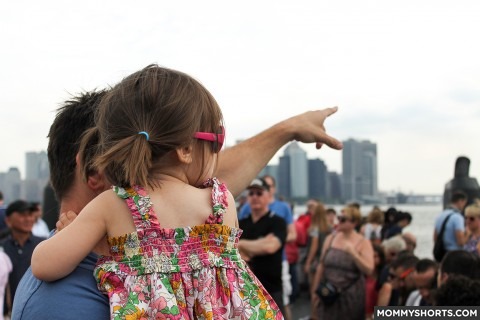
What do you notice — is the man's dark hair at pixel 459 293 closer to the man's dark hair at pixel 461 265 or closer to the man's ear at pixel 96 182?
the man's dark hair at pixel 461 265

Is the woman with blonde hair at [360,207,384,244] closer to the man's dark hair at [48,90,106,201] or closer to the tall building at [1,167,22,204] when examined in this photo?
the tall building at [1,167,22,204]

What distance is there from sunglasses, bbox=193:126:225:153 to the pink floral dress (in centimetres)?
19

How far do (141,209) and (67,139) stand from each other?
0.50 m

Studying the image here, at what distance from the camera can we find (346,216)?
325 inches

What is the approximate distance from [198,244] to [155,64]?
1.73ft

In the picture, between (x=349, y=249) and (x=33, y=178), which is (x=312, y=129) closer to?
(x=33, y=178)

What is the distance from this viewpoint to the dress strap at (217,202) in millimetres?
1914

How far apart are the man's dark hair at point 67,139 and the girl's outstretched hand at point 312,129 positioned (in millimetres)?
801

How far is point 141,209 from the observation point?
5.99 feet

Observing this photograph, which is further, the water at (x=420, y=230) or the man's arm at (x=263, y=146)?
the water at (x=420, y=230)

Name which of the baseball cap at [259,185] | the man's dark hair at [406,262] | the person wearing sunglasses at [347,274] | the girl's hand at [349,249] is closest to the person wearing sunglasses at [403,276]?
the man's dark hair at [406,262]

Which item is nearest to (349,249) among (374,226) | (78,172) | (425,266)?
(425,266)

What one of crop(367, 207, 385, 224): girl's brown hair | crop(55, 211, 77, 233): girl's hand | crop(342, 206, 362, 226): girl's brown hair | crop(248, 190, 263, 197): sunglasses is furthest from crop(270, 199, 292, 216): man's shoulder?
crop(55, 211, 77, 233): girl's hand

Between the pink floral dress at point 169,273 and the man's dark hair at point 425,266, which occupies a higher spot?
the pink floral dress at point 169,273
